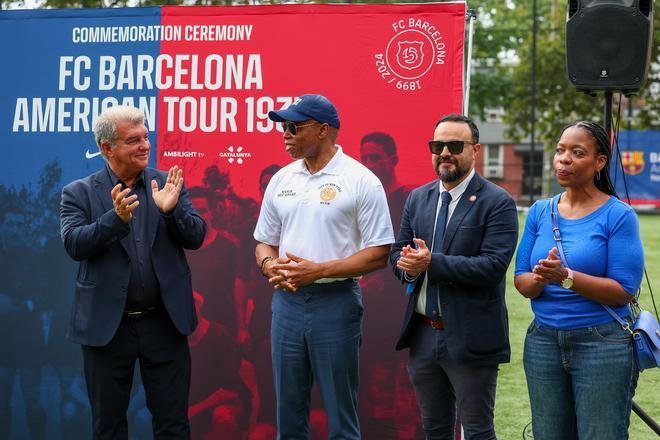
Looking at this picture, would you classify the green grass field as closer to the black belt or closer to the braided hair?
the braided hair

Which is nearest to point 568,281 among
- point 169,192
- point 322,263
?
point 322,263

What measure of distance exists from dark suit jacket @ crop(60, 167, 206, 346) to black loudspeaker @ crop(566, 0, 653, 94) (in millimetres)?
2051

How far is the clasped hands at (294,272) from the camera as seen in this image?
3.57 meters

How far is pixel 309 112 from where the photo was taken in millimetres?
3686

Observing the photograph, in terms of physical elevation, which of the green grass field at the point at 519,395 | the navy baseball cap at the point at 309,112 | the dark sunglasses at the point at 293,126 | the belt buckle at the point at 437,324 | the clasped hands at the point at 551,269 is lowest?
the green grass field at the point at 519,395

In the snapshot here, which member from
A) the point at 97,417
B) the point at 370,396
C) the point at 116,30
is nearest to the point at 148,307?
the point at 97,417

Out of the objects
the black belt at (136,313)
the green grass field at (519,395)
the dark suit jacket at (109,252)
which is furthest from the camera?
the green grass field at (519,395)

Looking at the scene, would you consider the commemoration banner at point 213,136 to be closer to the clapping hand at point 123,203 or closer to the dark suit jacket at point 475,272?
the dark suit jacket at point 475,272

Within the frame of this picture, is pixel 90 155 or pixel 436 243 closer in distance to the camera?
pixel 436 243

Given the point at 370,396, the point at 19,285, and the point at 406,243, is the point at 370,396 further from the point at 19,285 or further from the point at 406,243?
the point at 19,285

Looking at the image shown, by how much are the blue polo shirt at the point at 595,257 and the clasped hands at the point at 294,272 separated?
3.06ft

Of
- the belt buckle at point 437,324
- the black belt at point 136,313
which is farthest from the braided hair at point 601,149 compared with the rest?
the black belt at point 136,313

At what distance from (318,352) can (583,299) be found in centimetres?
115

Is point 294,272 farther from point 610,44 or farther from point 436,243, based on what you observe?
point 610,44
